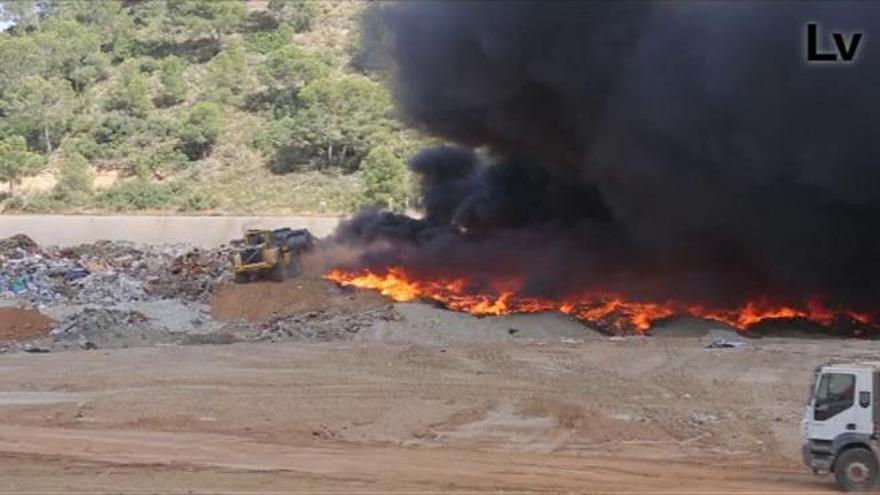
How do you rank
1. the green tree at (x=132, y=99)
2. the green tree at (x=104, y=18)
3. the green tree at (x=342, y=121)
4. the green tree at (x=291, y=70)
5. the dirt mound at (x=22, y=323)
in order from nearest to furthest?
the dirt mound at (x=22, y=323), the green tree at (x=342, y=121), the green tree at (x=132, y=99), the green tree at (x=291, y=70), the green tree at (x=104, y=18)

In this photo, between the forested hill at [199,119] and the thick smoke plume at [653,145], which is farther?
the forested hill at [199,119]

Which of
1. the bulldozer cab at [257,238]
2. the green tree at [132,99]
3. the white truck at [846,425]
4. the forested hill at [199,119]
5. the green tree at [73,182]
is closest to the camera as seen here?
the white truck at [846,425]

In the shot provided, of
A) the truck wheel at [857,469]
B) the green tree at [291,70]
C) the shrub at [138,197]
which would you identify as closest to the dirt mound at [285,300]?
the truck wheel at [857,469]

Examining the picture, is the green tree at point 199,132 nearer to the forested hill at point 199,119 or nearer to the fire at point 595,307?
the forested hill at point 199,119

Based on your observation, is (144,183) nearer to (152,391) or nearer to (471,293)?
(471,293)

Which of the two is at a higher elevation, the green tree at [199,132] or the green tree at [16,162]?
the green tree at [199,132]

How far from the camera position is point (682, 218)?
1280 inches

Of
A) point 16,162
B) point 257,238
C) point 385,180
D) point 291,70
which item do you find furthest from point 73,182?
point 257,238

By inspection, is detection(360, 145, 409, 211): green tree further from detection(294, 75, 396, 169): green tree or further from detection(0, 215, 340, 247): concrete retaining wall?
detection(294, 75, 396, 169): green tree

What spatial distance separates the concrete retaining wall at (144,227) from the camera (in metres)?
55.1

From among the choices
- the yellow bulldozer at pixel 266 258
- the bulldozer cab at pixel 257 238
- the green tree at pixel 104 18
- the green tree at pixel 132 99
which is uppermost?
the green tree at pixel 104 18

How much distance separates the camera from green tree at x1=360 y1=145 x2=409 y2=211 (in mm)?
60000

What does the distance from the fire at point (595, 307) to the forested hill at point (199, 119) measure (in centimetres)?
2342

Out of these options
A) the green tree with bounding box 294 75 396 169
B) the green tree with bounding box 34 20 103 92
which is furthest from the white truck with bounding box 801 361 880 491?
the green tree with bounding box 34 20 103 92
